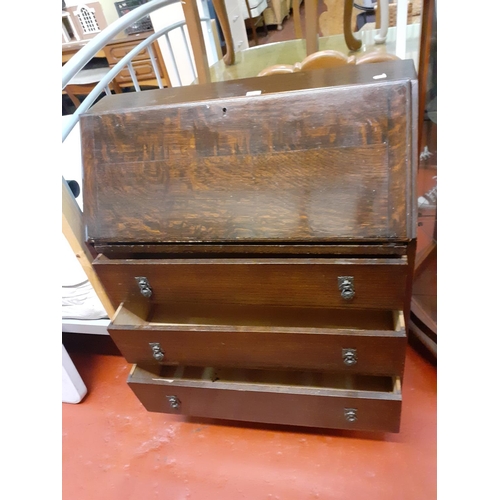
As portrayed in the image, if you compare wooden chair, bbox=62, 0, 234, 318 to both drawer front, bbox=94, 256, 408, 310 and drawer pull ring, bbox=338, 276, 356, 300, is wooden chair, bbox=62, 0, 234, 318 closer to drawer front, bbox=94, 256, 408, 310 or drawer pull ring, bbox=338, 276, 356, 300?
drawer front, bbox=94, 256, 408, 310

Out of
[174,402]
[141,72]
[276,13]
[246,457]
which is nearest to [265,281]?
[174,402]

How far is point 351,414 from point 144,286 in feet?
1.98

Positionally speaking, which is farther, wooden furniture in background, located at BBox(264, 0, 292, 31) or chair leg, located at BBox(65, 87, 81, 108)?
wooden furniture in background, located at BBox(264, 0, 292, 31)

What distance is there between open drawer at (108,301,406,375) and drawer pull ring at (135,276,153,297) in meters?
0.10

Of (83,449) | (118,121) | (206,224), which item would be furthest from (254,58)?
(83,449)

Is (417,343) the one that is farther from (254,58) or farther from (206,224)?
(254,58)

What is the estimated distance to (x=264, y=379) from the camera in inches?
41.1

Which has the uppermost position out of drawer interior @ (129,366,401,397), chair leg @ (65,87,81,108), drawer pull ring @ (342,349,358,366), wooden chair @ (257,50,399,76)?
wooden chair @ (257,50,399,76)

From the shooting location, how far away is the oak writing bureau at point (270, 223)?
696 mm

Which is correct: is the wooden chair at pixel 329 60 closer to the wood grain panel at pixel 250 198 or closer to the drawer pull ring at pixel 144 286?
the wood grain panel at pixel 250 198

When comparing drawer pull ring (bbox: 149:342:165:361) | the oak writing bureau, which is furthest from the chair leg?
drawer pull ring (bbox: 149:342:165:361)

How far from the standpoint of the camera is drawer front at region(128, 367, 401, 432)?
3.05 ft

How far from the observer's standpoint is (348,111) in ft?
2.28

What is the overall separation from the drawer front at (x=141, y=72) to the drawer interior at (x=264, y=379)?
239cm
